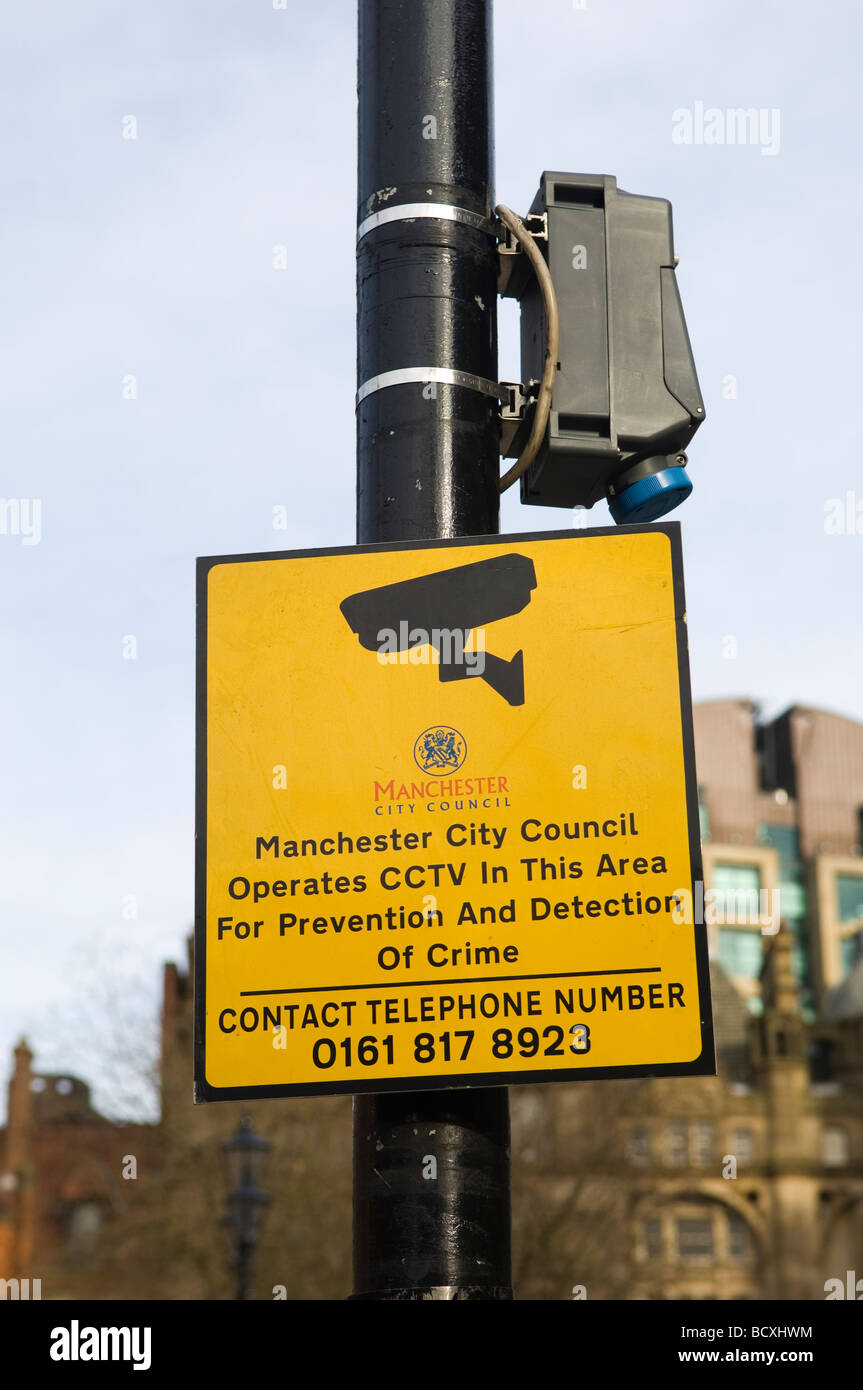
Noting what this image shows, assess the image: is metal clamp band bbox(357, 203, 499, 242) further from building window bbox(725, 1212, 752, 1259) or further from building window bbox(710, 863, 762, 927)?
building window bbox(710, 863, 762, 927)

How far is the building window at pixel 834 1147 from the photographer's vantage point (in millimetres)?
72812

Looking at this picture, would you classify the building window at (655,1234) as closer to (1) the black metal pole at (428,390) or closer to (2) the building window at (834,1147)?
(2) the building window at (834,1147)

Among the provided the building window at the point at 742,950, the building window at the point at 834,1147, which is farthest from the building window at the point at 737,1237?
the building window at the point at 742,950

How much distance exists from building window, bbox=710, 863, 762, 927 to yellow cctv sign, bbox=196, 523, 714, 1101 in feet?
261

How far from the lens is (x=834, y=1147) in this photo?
73.4m

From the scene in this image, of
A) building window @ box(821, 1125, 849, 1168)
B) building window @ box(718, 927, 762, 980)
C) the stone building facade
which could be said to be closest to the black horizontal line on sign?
the stone building facade

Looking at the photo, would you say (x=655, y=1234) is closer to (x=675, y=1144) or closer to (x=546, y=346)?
(x=675, y=1144)

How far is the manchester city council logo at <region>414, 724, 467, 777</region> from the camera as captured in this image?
3803 mm

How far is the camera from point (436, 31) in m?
4.48

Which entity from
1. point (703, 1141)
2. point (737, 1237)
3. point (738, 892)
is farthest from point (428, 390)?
point (738, 892)

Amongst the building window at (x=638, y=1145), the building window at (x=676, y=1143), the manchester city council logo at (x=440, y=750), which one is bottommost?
the manchester city council logo at (x=440, y=750)

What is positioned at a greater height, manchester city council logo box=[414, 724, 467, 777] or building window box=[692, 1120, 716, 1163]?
building window box=[692, 1120, 716, 1163]

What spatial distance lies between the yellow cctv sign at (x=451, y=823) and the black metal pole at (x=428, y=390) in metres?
0.14
